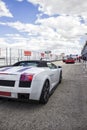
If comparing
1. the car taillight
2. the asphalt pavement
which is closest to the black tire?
the asphalt pavement

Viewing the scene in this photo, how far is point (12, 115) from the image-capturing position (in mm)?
4543

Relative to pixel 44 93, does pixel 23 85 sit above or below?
above

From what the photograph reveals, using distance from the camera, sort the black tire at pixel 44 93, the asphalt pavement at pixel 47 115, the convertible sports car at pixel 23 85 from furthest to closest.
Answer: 1. the black tire at pixel 44 93
2. the convertible sports car at pixel 23 85
3. the asphalt pavement at pixel 47 115

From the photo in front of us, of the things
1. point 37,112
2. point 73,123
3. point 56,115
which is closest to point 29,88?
point 37,112

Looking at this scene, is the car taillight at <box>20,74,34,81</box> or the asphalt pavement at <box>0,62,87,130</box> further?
the car taillight at <box>20,74,34,81</box>

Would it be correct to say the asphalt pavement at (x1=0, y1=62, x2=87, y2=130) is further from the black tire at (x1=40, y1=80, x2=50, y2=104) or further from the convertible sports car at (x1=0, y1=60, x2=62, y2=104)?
the convertible sports car at (x1=0, y1=60, x2=62, y2=104)

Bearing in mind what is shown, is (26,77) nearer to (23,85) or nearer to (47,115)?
(23,85)

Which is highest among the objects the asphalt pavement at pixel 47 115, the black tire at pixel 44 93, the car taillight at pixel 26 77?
the car taillight at pixel 26 77

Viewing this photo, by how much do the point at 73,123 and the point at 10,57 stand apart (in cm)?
2116

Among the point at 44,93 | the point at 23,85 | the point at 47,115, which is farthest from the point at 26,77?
the point at 47,115

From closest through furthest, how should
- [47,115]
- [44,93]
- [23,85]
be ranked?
1. [47,115]
2. [23,85]
3. [44,93]

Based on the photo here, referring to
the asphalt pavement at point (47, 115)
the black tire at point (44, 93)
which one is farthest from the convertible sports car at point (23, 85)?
the asphalt pavement at point (47, 115)

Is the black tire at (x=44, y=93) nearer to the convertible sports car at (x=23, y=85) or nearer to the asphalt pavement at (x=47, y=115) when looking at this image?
the convertible sports car at (x=23, y=85)

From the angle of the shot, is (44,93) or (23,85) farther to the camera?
(44,93)
